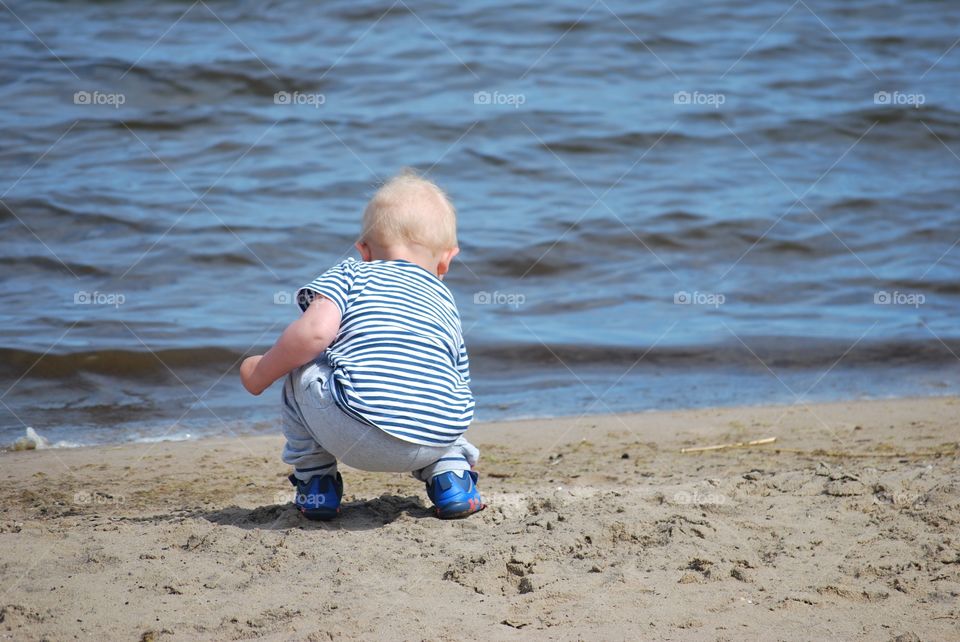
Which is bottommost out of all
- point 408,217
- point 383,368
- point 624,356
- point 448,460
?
point 448,460

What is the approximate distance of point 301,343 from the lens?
2.88 metres

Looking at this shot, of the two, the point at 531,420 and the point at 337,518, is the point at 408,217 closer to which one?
the point at 337,518

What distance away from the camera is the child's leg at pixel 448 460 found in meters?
3.07

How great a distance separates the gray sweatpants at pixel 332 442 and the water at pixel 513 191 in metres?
1.62

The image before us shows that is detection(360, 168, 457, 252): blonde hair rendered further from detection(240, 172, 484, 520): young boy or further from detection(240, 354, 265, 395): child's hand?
detection(240, 354, 265, 395): child's hand

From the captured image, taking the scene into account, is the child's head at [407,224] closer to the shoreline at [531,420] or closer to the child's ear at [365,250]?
the child's ear at [365,250]

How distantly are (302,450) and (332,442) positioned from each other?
0.60 feet

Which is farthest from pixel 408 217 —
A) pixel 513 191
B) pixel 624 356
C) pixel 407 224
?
pixel 513 191

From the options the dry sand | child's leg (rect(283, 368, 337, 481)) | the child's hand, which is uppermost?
the child's hand

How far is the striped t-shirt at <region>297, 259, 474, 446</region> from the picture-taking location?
2.89 m

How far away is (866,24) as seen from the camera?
43.1 ft

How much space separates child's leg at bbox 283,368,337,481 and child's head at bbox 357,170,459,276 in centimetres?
50

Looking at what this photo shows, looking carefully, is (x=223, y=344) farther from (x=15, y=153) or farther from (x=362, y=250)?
(x=15, y=153)

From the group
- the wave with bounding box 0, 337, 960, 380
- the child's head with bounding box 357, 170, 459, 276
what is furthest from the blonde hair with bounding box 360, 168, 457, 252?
the wave with bounding box 0, 337, 960, 380
